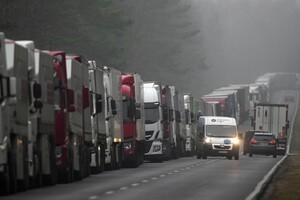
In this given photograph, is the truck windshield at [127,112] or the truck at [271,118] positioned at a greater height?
the truck at [271,118]

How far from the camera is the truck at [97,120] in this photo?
3838cm

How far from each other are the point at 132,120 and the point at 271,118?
38532 mm

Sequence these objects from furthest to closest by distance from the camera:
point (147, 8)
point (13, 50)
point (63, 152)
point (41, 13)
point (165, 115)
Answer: point (147, 8)
point (41, 13)
point (165, 115)
point (63, 152)
point (13, 50)

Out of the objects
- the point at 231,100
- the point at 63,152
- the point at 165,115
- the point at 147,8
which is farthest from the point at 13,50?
the point at 147,8

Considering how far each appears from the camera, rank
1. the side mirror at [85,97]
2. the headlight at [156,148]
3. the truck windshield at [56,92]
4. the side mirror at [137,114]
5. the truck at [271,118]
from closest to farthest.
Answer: the truck windshield at [56,92], the side mirror at [85,97], the side mirror at [137,114], the headlight at [156,148], the truck at [271,118]

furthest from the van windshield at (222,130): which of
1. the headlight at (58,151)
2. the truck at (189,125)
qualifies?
the headlight at (58,151)

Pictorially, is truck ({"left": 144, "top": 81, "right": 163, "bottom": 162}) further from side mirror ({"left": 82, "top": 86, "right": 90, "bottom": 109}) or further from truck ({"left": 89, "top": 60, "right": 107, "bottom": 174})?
side mirror ({"left": 82, "top": 86, "right": 90, "bottom": 109})

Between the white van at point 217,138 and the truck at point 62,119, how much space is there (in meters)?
33.2

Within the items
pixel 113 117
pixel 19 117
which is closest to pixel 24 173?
pixel 19 117

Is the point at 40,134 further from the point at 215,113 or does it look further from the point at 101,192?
the point at 215,113

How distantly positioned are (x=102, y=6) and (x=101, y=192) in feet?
251

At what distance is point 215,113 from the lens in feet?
343

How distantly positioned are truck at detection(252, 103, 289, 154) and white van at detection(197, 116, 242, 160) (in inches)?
735

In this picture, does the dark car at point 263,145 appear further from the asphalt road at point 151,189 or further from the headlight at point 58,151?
the headlight at point 58,151
